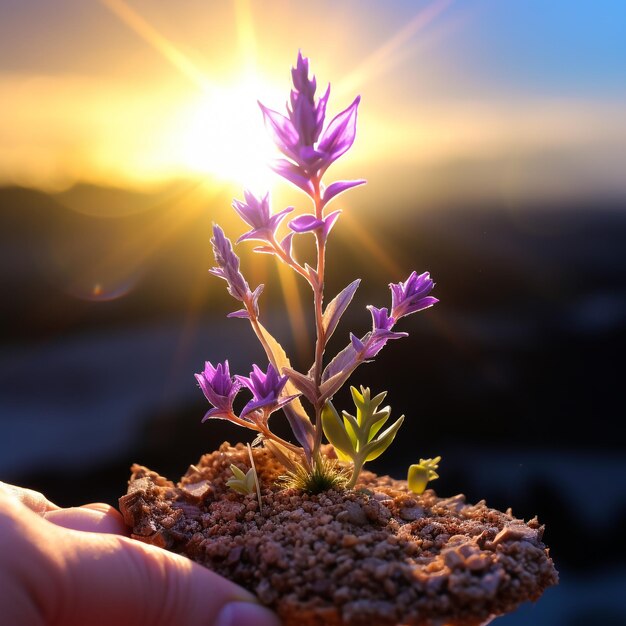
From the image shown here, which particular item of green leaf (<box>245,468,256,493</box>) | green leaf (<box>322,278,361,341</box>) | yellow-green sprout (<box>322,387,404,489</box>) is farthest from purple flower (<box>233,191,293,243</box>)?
green leaf (<box>245,468,256,493</box>)

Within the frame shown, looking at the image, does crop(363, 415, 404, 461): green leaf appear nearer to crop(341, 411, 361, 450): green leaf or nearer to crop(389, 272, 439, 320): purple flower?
crop(341, 411, 361, 450): green leaf

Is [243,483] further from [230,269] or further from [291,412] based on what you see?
[230,269]

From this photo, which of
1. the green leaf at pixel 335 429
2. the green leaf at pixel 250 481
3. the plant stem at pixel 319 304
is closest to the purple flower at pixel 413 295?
the plant stem at pixel 319 304

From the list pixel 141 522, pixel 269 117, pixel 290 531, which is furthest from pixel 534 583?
pixel 269 117

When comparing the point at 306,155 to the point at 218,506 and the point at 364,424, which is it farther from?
the point at 218,506

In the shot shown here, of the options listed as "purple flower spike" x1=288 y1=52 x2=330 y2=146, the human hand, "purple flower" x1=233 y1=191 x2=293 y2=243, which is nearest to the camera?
the human hand
